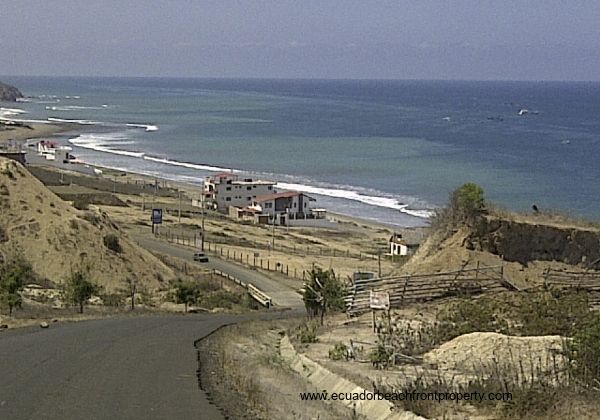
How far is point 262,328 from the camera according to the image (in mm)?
26281

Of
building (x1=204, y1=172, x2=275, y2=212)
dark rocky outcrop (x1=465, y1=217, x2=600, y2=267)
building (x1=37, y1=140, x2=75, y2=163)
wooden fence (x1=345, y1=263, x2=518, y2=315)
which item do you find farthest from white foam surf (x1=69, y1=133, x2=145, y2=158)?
wooden fence (x1=345, y1=263, x2=518, y2=315)

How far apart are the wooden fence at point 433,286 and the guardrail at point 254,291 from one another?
12.4 m

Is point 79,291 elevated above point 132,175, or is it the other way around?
point 79,291

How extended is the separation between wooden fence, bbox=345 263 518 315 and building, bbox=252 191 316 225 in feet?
168

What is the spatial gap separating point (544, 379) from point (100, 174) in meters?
89.1

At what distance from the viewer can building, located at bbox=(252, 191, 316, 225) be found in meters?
78.4

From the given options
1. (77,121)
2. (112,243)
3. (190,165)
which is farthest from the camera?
→ (77,121)

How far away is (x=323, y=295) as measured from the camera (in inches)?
1067

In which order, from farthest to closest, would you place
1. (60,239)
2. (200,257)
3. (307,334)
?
(200,257) → (60,239) → (307,334)

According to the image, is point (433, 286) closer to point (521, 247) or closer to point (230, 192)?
point (521, 247)

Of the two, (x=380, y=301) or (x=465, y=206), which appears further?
(x=465, y=206)

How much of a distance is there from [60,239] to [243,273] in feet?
33.8

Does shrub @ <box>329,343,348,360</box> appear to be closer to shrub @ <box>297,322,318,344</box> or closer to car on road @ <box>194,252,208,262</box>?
shrub @ <box>297,322,318,344</box>

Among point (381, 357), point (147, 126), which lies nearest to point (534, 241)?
point (381, 357)
